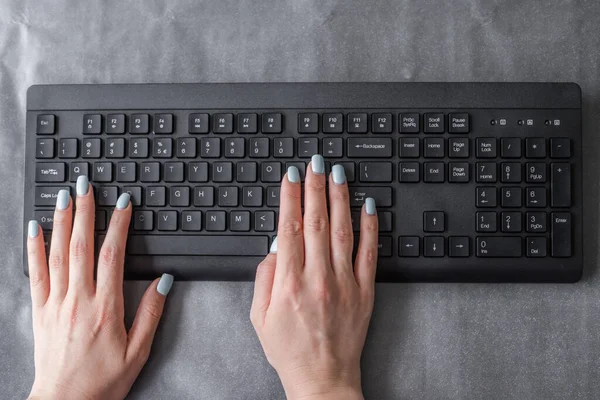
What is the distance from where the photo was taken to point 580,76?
29.2 inches

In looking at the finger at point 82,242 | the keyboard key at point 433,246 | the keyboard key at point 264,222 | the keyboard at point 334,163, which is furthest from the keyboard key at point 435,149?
the finger at point 82,242

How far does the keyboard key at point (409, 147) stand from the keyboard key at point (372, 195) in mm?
50

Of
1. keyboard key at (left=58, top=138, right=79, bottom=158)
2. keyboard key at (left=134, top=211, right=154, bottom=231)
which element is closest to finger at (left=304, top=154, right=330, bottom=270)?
keyboard key at (left=134, top=211, right=154, bottom=231)

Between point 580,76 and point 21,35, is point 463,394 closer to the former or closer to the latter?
point 580,76

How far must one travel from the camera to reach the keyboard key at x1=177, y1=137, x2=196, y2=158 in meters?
0.69

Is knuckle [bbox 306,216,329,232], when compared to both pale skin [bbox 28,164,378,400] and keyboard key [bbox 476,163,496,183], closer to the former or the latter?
pale skin [bbox 28,164,378,400]

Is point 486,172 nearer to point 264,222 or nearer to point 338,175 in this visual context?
point 338,175

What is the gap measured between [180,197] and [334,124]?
0.22 meters

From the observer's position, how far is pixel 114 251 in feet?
2.25

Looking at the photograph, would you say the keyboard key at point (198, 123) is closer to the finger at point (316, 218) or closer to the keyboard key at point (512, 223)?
the finger at point (316, 218)

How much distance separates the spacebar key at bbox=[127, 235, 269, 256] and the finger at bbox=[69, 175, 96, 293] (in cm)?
7

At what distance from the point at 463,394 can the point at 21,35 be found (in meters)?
0.81

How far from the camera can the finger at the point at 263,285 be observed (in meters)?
0.69

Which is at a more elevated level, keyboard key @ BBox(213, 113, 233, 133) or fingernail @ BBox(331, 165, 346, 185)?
keyboard key @ BBox(213, 113, 233, 133)
